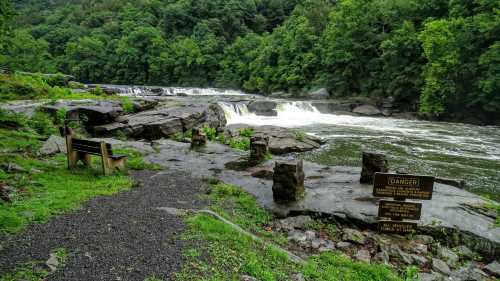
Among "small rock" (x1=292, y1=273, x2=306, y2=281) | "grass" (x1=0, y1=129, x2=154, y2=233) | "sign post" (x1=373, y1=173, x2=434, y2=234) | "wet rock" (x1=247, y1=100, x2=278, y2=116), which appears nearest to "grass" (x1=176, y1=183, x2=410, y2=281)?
"small rock" (x1=292, y1=273, x2=306, y2=281)

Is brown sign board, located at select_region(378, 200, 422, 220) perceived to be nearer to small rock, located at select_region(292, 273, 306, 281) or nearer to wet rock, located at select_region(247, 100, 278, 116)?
small rock, located at select_region(292, 273, 306, 281)

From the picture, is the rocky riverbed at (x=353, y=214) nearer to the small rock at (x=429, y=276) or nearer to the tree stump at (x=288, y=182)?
the small rock at (x=429, y=276)

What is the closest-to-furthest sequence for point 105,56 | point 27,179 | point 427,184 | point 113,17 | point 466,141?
point 427,184 < point 27,179 < point 466,141 < point 105,56 < point 113,17

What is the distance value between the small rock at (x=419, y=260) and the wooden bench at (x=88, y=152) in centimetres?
836

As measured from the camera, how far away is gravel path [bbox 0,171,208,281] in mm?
5008

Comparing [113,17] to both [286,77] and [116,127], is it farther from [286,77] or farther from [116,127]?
[116,127]

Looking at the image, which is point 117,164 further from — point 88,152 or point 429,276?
point 429,276

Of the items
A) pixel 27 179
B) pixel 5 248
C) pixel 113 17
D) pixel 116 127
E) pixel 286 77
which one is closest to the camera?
pixel 5 248

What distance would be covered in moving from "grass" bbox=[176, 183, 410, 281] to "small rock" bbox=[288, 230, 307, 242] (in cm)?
32

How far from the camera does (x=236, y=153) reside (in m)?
15.3

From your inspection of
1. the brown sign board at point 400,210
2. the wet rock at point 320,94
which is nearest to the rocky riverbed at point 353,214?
the brown sign board at point 400,210

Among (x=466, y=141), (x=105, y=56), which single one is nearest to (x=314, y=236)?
(x=466, y=141)

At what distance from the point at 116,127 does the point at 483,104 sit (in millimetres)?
30618

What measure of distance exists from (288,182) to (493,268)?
4.83 metres
